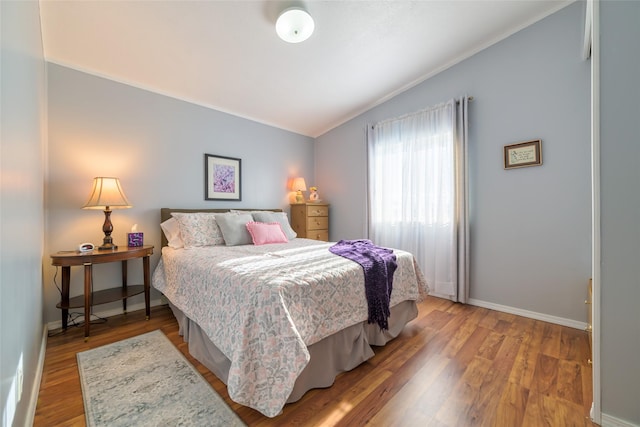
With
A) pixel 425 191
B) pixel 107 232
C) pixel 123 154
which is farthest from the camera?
pixel 425 191

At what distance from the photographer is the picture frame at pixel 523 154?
2.43 metres

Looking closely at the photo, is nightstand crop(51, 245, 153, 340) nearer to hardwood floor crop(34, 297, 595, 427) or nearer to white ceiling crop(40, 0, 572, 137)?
hardwood floor crop(34, 297, 595, 427)

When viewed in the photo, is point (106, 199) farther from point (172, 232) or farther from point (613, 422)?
point (613, 422)

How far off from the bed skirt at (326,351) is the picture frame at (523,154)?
1.94m

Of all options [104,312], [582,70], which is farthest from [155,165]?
[582,70]

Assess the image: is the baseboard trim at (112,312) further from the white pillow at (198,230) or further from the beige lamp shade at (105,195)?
the beige lamp shade at (105,195)

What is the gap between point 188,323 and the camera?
200cm

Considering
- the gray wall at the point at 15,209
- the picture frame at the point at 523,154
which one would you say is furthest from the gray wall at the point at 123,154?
the picture frame at the point at 523,154

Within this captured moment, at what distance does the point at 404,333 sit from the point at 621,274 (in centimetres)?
144

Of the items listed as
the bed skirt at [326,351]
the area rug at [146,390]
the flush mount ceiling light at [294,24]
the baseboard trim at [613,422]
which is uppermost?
the flush mount ceiling light at [294,24]

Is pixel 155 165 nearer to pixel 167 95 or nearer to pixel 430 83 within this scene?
pixel 167 95

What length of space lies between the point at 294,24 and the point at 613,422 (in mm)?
3141

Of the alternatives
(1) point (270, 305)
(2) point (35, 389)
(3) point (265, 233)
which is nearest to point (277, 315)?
(1) point (270, 305)

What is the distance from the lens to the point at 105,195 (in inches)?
87.4
